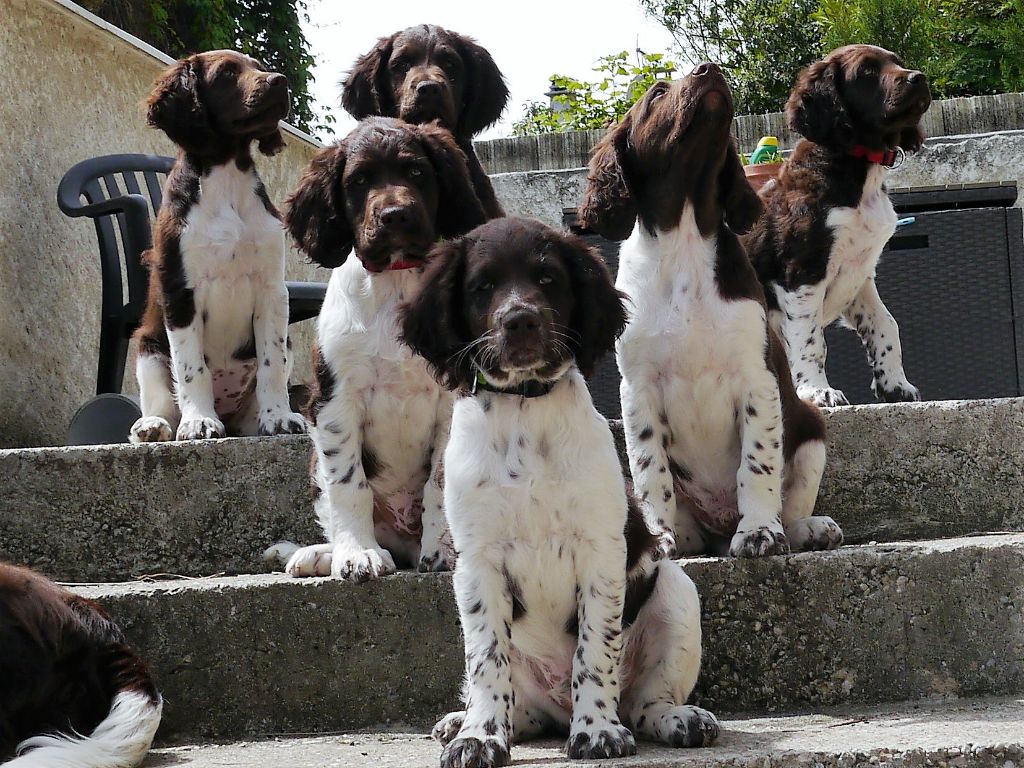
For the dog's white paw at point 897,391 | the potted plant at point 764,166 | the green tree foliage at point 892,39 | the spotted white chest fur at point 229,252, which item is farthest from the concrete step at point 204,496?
the green tree foliage at point 892,39

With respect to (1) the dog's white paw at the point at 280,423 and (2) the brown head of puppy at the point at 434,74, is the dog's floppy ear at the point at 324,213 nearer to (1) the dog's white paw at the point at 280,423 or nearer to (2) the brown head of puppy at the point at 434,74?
(2) the brown head of puppy at the point at 434,74

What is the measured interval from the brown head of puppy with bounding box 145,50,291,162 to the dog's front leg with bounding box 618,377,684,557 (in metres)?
1.59

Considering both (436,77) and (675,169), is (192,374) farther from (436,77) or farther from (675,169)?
(675,169)

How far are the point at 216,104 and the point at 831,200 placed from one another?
2082mm

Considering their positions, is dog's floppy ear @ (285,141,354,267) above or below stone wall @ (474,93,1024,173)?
below

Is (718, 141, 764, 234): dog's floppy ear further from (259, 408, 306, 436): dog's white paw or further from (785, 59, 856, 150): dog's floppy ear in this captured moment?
(259, 408, 306, 436): dog's white paw

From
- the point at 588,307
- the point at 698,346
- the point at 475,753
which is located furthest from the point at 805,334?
the point at 475,753

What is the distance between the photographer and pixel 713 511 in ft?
11.8

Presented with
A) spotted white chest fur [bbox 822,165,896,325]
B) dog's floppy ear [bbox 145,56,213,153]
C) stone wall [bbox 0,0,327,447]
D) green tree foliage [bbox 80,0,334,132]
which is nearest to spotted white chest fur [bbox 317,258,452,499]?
dog's floppy ear [bbox 145,56,213,153]

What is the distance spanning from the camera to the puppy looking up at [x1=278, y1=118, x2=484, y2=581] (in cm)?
335

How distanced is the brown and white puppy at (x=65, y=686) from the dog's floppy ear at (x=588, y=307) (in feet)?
3.99

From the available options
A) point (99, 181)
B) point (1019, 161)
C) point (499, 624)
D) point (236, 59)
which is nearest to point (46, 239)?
point (99, 181)

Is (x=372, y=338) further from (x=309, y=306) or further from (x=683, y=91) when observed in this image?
(x=309, y=306)

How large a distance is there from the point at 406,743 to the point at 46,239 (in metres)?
3.62
